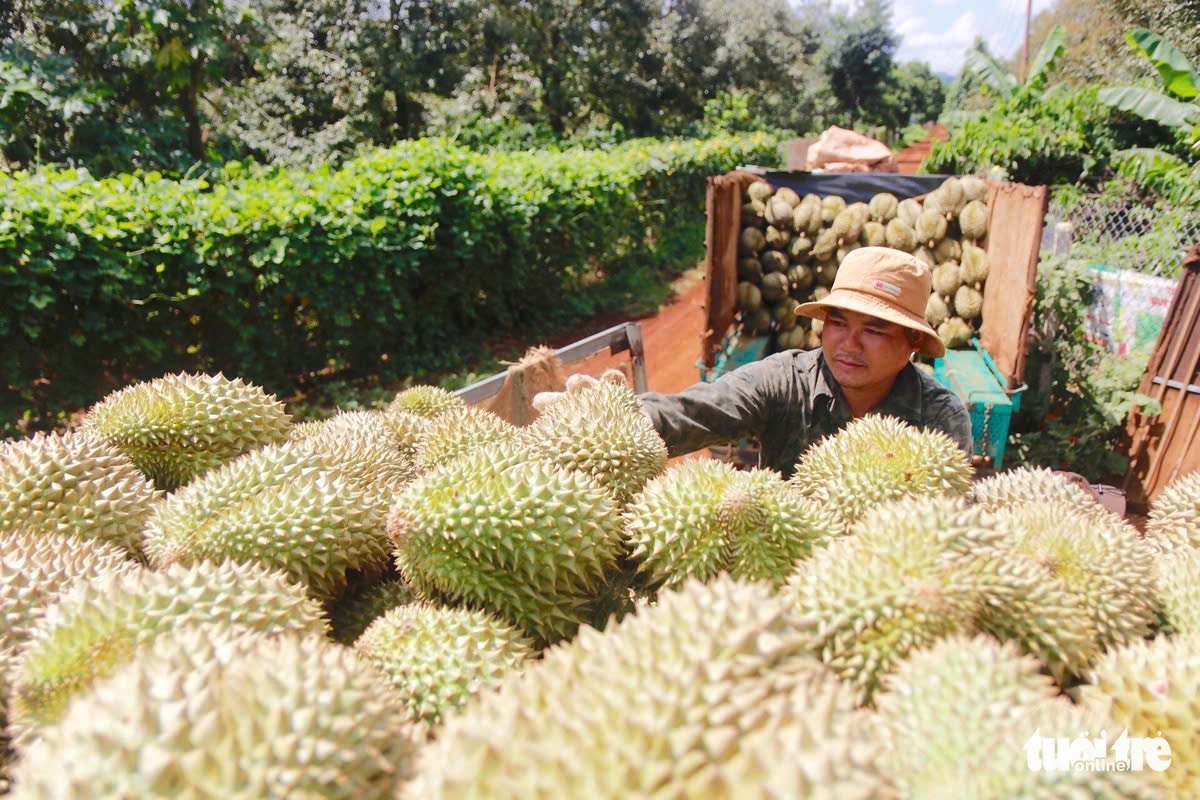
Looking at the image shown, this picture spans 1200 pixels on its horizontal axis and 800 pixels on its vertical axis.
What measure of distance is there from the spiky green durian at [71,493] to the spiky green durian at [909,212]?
7774 mm

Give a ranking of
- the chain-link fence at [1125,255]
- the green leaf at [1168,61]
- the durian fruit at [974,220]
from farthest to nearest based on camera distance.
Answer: the green leaf at [1168,61] < the chain-link fence at [1125,255] < the durian fruit at [974,220]

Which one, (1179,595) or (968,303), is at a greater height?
(1179,595)

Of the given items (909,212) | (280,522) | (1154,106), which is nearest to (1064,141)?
(1154,106)

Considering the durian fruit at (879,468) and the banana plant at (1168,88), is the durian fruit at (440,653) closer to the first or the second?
the durian fruit at (879,468)

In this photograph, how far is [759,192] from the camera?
8.47m

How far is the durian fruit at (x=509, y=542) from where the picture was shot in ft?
6.14

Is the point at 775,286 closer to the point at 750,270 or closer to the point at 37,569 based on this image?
the point at 750,270

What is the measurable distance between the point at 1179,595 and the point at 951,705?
954 millimetres

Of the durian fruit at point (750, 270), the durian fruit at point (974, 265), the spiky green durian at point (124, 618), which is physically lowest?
the durian fruit at point (750, 270)

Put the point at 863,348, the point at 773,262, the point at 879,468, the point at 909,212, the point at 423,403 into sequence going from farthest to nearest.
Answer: the point at 773,262 → the point at 909,212 → the point at 863,348 → the point at 423,403 → the point at 879,468

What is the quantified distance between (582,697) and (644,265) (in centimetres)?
1679

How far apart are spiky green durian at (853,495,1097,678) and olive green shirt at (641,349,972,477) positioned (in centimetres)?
187

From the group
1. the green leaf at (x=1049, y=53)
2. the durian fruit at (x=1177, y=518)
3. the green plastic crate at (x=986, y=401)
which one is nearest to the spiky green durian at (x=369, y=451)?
the durian fruit at (x=1177, y=518)

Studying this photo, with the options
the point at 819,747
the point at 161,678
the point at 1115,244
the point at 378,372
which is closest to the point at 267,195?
the point at 378,372
